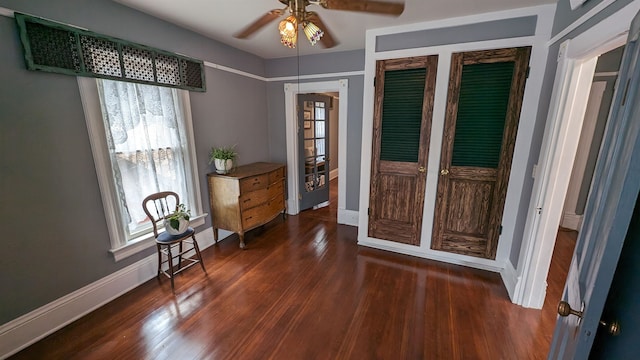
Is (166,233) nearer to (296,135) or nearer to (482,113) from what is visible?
(296,135)

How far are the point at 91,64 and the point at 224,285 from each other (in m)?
2.07

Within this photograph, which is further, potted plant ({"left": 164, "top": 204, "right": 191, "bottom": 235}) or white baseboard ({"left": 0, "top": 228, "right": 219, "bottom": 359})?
potted plant ({"left": 164, "top": 204, "right": 191, "bottom": 235})

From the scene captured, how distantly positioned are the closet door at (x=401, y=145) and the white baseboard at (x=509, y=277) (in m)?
0.82

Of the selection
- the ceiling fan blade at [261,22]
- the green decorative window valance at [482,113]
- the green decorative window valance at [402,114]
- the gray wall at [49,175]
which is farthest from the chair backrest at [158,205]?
the green decorative window valance at [482,113]

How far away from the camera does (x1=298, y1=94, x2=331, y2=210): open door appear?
3.90 metres

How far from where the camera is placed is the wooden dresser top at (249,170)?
2.92 metres

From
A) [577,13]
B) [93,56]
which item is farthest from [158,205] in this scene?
[577,13]

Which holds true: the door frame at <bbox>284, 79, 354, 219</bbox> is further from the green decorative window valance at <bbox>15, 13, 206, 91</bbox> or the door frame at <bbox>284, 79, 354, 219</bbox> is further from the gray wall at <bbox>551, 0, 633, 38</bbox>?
the gray wall at <bbox>551, 0, 633, 38</bbox>

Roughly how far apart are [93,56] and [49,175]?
0.92 m

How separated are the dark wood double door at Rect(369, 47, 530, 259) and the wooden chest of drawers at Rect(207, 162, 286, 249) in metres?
1.37

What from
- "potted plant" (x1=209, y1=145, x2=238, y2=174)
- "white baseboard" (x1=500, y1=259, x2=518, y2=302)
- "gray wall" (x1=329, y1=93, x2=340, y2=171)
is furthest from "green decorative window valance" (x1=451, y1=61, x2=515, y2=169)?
"gray wall" (x1=329, y1=93, x2=340, y2=171)

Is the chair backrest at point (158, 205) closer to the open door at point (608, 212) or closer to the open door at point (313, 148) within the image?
the open door at point (313, 148)

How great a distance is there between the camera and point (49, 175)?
5.64 ft

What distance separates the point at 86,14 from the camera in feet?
6.00
